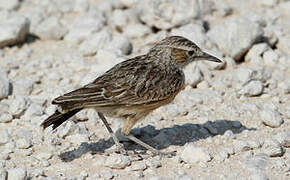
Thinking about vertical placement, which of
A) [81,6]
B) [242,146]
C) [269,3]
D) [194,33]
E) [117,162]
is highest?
[81,6]

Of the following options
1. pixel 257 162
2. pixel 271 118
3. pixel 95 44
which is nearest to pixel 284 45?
pixel 271 118

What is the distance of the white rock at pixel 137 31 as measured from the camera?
11.7 m

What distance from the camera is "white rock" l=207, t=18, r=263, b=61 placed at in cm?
1076

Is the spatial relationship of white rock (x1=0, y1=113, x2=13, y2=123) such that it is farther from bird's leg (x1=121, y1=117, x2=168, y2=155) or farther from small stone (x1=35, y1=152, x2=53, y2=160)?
bird's leg (x1=121, y1=117, x2=168, y2=155)

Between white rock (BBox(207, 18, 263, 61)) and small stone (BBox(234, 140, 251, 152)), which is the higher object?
white rock (BBox(207, 18, 263, 61))

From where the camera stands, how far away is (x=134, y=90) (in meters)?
7.91

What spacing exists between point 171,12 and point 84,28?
5.92 ft

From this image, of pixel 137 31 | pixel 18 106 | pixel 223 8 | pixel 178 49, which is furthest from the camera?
pixel 223 8

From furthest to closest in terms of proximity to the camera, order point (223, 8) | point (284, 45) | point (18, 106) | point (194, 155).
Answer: point (223, 8) < point (284, 45) < point (18, 106) < point (194, 155)

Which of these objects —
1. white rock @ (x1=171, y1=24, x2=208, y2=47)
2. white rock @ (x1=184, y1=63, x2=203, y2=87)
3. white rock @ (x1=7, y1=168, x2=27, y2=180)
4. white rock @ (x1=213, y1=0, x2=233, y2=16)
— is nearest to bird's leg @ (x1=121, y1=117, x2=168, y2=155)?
white rock @ (x1=7, y1=168, x2=27, y2=180)

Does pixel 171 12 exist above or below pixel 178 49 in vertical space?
above

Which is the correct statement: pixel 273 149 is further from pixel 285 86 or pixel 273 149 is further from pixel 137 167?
pixel 285 86

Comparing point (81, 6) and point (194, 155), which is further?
point (81, 6)

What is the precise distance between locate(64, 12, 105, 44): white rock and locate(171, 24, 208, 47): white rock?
5.34ft
